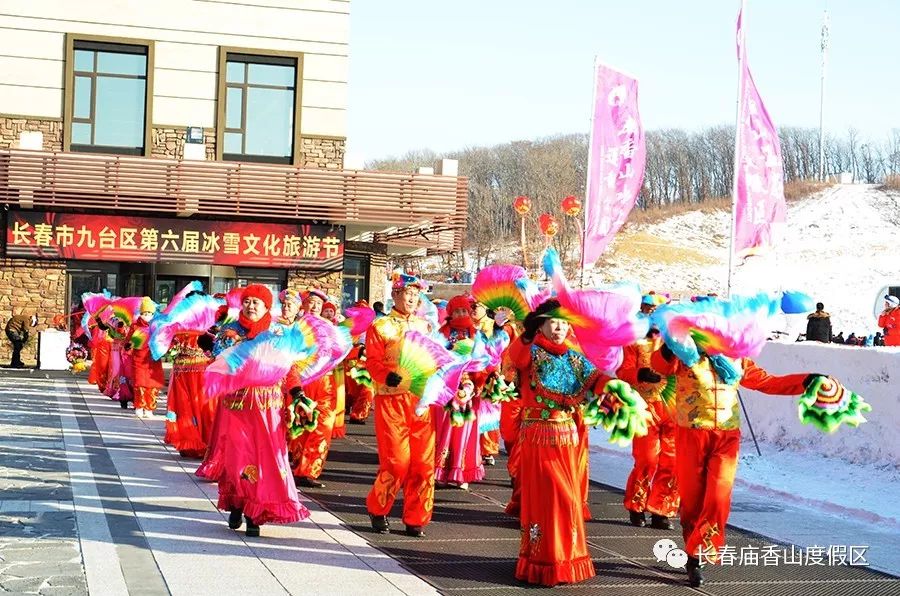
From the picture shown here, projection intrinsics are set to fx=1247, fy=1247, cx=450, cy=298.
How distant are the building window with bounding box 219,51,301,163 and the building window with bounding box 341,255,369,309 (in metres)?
4.18

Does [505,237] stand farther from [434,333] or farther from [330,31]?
[434,333]

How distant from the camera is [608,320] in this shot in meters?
7.34

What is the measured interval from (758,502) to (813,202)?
87275 millimetres

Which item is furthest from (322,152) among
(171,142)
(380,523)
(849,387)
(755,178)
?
(380,523)

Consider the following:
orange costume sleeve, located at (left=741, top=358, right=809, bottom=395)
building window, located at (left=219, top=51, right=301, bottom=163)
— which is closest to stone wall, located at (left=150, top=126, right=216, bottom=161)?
building window, located at (left=219, top=51, right=301, bottom=163)

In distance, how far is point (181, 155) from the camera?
2609 centimetres

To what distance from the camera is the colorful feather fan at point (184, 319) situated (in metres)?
12.9

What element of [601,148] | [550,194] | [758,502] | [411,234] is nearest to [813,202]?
[550,194]

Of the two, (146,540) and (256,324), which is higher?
(256,324)

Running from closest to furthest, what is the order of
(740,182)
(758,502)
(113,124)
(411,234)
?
1. (758,502)
2. (740,182)
3. (113,124)
4. (411,234)

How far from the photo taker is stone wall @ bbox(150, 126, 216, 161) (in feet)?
85.6

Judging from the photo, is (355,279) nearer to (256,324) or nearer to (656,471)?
(256,324)

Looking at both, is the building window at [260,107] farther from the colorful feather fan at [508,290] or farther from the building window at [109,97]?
the colorful feather fan at [508,290]

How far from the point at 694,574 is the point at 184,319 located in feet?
22.8
